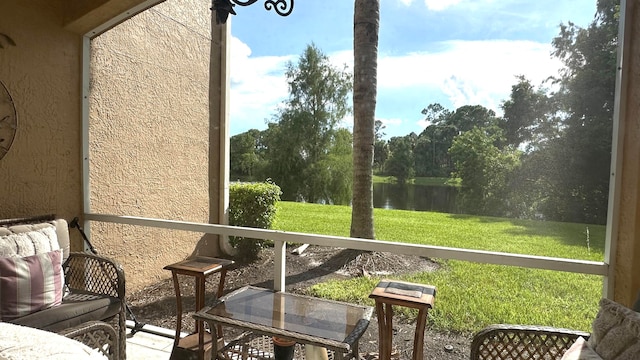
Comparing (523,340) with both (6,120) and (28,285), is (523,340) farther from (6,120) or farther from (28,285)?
(6,120)

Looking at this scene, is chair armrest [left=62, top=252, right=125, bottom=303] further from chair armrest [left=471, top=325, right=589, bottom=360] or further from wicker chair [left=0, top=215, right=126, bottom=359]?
chair armrest [left=471, top=325, right=589, bottom=360]

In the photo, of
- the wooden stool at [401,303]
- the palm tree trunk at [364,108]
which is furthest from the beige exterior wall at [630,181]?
the palm tree trunk at [364,108]

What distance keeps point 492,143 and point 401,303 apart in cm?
199

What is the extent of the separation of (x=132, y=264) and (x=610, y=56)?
444cm

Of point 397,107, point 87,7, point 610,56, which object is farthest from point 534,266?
point 87,7

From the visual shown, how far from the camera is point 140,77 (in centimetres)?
387

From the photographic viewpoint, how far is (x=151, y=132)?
4.00 meters

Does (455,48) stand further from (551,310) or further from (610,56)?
(551,310)

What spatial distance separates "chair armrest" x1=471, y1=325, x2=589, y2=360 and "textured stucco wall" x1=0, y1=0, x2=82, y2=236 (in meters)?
3.19

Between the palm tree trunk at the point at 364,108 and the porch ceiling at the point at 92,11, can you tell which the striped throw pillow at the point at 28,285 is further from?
the palm tree trunk at the point at 364,108

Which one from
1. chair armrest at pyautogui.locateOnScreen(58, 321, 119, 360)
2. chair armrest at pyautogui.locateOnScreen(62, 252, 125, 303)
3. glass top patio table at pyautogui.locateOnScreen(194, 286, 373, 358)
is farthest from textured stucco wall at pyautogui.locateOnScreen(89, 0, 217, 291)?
glass top patio table at pyautogui.locateOnScreen(194, 286, 373, 358)

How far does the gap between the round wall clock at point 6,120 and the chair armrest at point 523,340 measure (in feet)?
10.7

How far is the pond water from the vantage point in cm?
346

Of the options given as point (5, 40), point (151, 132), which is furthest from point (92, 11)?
point (151, 132)
